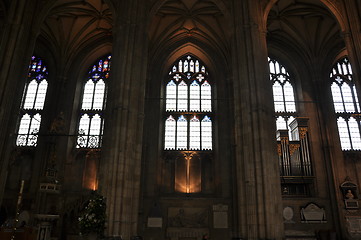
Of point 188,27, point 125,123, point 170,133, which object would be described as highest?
point 188,27

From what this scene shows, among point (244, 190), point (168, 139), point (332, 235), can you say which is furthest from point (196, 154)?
point (332, 235)

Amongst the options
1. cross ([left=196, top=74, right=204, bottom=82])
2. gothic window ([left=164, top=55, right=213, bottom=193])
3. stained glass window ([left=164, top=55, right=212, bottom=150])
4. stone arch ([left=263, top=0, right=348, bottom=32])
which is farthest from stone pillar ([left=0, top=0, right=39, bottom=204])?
stone arch ([left=263, top=0, right=348, bottom=32])

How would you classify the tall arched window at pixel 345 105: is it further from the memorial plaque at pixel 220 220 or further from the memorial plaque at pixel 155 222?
the memorial plaque at pixel 155 222

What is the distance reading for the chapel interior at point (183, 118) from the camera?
41.4 feet

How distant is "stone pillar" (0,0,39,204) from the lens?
506 inches

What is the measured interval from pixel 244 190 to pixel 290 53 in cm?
1172

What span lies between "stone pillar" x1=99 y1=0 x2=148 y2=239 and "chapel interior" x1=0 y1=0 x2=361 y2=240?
50mm

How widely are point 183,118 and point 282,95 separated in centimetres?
665

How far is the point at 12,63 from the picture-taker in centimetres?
1344

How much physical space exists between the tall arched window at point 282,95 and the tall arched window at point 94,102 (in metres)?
11.0

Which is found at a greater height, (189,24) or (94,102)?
(189,24)

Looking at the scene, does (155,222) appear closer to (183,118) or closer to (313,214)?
(183,118)

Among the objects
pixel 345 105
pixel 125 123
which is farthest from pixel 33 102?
pixel 345 105

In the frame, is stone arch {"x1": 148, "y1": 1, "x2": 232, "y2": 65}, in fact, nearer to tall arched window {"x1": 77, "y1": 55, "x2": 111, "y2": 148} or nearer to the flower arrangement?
tall arched window {"x1": 77, "y1": 55, "x2": 111, "y2": 148}
